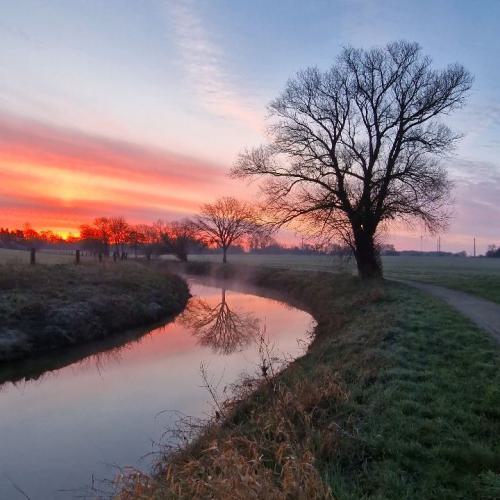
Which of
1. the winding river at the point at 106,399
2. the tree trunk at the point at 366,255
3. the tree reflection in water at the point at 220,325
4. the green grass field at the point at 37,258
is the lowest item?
the winding river at the point at 106,399

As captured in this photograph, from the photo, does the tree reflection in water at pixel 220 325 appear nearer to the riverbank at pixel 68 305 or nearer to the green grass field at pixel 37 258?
the riverbank at pixel 68 305

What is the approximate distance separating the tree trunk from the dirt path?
15.6 feet

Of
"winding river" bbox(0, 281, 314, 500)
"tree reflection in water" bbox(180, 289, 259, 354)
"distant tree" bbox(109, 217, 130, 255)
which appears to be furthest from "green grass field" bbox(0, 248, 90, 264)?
"distant tree" bbox(109, 217, 130, 255)

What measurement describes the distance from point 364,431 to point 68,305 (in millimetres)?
15009

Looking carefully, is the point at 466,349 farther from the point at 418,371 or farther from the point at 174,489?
the point at 174,489

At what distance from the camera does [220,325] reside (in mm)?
22281

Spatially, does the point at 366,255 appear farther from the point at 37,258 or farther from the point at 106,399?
the point at 37,258

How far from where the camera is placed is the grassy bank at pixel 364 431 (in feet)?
15.6

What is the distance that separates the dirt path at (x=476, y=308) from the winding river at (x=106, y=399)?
573 centimetres

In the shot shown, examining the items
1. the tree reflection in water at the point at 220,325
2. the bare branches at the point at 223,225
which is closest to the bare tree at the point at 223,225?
the bare branches at the point at 223,225

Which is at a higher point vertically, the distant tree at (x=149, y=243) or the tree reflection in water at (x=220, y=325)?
the distant tree at (x=149, y=243)

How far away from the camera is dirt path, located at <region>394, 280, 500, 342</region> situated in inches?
520

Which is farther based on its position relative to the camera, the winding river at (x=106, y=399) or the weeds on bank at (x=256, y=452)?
the winding river at (x=106, y=399)

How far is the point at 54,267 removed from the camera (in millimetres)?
24062
